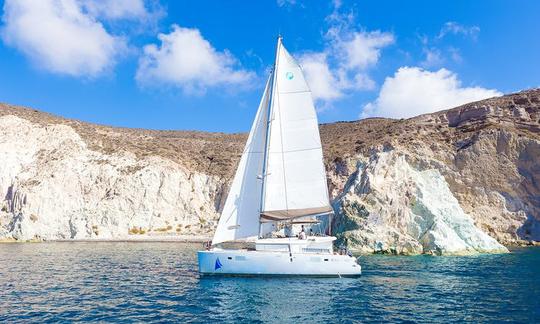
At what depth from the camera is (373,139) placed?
290ft

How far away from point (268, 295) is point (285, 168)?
10.3 meters

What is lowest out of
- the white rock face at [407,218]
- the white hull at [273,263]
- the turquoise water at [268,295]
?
the turquoise water at [268,295]

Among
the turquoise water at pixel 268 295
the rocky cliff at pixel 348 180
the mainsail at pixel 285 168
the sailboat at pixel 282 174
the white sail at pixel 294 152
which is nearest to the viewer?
the turquoise water at pixel 268 295

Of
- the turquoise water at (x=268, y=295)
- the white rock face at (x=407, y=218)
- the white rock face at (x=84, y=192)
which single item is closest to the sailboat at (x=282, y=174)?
the turquoise water at (x=268, y=295)

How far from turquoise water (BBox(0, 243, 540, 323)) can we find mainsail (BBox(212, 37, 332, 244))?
4.80 m

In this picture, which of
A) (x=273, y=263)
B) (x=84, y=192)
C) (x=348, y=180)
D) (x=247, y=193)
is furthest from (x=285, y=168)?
(x=84, y=192)

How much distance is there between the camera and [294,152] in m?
32.0

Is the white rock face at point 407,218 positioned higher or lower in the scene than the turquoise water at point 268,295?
higher

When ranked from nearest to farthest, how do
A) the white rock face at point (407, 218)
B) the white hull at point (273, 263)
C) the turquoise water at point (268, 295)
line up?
the turquoise water at point (268, 295) → the white hull at point (273, 263) → the white rock face at point (407, 218)

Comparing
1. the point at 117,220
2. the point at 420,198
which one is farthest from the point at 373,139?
the point at 117,220

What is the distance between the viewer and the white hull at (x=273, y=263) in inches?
1170

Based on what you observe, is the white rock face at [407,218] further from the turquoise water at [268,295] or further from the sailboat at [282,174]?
the sailboat at [282,174]

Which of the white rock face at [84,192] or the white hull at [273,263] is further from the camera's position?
the white rock face at [84,192]

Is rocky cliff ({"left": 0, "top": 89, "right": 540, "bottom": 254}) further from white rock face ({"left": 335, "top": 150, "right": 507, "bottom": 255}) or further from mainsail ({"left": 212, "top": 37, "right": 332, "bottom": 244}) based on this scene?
mainsail ({"left": 212, "top": 37, "right": 332, "bottom": 244})
